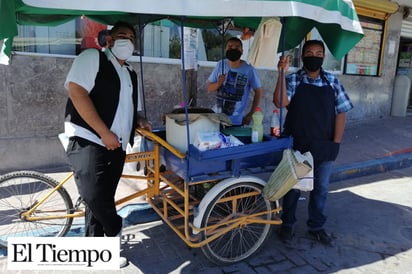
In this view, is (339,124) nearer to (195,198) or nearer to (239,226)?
(239,226)

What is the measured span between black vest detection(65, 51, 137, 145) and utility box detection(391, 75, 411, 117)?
927 cm

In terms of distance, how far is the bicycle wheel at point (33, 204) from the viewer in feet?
9.68

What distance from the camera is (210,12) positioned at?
7.37 feet

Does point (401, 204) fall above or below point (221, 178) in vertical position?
below

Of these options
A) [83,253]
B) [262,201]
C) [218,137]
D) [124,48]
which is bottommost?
[83,253]

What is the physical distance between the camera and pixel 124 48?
8.51 ft

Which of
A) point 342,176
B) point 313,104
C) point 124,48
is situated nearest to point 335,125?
point 313,104

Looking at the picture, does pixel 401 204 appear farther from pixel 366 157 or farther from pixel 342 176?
pixel 366 157

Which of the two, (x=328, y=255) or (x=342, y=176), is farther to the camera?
(x=342, y=176)

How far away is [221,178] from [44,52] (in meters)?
3.57

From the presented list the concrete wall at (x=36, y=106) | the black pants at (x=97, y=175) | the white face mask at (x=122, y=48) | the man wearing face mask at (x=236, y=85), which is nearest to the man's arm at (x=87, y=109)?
the black pants at (x=97, y=175)

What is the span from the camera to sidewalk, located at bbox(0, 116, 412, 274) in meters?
2.97

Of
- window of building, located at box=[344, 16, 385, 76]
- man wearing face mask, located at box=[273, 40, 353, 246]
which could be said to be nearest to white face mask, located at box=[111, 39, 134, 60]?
man wearing face mask, located at box=[273, 40, 353, 246]

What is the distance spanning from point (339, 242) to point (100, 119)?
2.56 m
